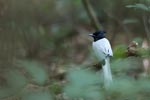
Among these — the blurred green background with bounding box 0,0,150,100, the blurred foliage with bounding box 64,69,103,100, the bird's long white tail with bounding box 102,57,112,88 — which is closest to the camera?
the blurred foliage with bounding box 64,69,103,100

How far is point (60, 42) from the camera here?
6031 millimetres

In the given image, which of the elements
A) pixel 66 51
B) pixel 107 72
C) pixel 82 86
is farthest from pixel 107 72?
pixel 66 51

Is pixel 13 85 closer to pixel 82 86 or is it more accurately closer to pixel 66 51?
pixel 82 86

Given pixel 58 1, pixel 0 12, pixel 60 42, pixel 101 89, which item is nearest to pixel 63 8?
pixel 58 1

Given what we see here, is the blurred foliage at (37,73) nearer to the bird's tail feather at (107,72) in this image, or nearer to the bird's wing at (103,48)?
the bird's tail feather at (107,72)

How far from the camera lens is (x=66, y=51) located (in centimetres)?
583

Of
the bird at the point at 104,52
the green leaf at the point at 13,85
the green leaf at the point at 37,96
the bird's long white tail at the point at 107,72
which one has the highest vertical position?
the bird at the point at 104,52

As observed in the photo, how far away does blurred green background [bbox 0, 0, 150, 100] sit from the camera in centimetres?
189

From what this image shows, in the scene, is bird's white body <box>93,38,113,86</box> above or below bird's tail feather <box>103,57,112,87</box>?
above

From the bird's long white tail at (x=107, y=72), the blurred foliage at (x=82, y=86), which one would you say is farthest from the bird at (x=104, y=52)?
the blurred foliage at (x=82, y=86)

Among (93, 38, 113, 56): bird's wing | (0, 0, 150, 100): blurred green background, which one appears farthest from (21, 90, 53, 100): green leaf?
(93, 38, 113, 56): bird's wing

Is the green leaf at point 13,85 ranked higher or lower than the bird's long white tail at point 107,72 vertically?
lower

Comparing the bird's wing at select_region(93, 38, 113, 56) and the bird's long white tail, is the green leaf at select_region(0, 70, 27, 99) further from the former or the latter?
the bird's wing at select_region(93, 38, 113, 56)

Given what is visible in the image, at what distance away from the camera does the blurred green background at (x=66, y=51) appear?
6.19ft
